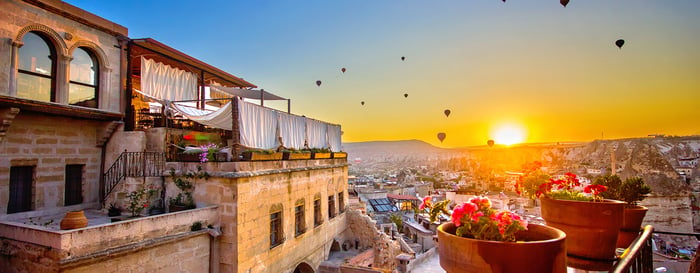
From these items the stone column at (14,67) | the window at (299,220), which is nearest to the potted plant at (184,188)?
the window at (299,220)

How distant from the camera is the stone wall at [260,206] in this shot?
420 inches

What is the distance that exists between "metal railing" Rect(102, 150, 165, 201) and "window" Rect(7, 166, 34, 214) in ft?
6.66

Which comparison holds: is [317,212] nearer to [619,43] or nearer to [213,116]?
[213,116]

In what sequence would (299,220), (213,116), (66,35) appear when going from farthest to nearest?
(299,220) < (213,116) < (66,35)

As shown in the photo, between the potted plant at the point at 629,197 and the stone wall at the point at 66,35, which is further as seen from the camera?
the stone wall at the point at 66,35

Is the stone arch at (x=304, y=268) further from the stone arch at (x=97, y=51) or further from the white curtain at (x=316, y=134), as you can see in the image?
the stone arch at (x=97, y=51)

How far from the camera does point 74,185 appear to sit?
12.4m

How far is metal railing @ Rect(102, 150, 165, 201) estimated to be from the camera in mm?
11922

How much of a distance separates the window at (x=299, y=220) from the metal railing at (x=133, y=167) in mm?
5428

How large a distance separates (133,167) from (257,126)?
4.48 metres

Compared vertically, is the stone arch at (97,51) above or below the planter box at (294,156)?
above

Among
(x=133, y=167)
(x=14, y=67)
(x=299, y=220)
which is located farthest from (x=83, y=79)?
(x=299, y=220)

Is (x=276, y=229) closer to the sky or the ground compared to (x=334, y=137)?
closer to the ground

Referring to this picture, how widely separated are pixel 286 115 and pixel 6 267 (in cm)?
1007
